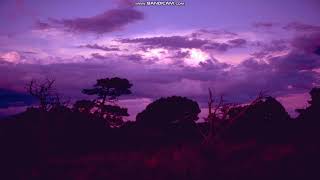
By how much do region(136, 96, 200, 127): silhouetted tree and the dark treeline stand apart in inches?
4.9

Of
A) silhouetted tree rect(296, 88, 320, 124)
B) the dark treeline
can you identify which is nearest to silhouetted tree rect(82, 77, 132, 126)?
the dark treeline

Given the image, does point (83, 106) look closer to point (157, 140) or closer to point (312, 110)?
point (157, 140)

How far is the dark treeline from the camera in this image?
23016 millimetres

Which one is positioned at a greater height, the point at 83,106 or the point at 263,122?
the point at 83,106

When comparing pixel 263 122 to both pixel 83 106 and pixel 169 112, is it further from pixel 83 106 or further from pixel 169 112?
pixel 83 106

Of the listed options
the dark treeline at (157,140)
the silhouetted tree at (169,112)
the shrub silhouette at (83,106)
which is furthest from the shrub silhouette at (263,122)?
the shrub silhouette at (83,106)

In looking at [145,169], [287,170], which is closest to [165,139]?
[145,169]

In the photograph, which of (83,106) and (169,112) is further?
(169,112)

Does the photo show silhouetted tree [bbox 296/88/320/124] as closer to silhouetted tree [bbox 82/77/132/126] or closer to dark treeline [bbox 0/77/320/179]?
dark treeline [bbox 0/77/320/179]

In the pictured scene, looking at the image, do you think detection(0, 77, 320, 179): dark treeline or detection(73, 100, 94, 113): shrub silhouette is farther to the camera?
detection(73, 100, 94, 113): shrub silhouette

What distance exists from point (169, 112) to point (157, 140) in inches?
322

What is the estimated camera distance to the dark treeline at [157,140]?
2302 centimetres

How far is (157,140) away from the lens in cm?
4225

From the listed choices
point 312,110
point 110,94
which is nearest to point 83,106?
point 110,94
